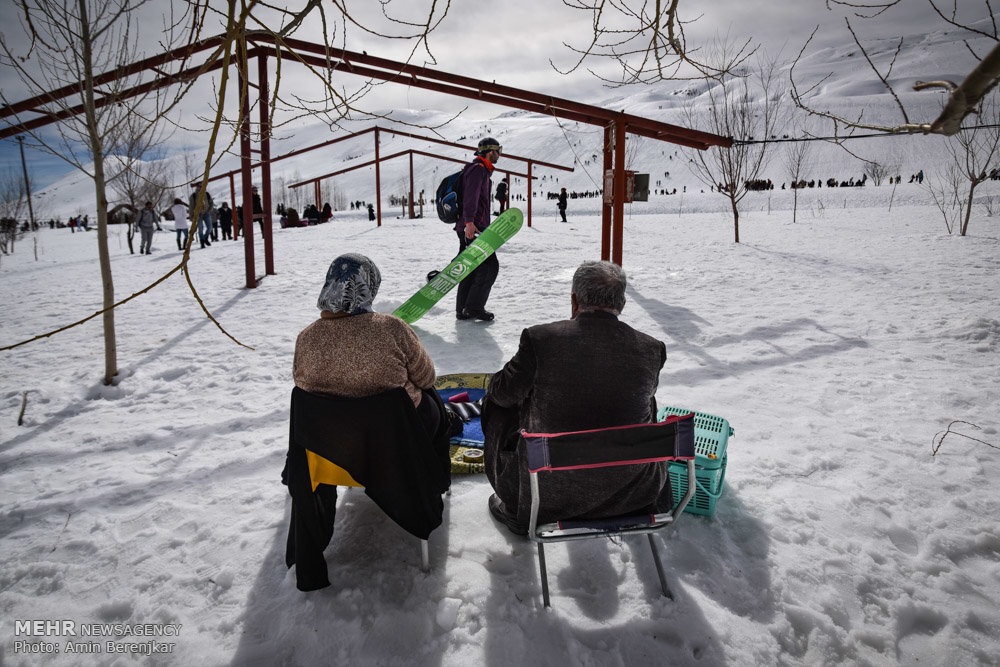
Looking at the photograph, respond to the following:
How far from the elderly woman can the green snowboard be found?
304cm

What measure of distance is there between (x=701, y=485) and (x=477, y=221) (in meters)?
3.93

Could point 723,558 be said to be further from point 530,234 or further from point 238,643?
point 530,234

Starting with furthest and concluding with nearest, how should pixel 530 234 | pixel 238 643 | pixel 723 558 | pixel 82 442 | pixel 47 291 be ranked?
pixel 530 234 < pixel 47 291 < pixel 82 442 < pixel 723 558 < pixel 238 643

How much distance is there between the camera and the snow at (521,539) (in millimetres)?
1916

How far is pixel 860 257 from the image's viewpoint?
30.2 feet

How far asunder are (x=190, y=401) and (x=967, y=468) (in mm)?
5078

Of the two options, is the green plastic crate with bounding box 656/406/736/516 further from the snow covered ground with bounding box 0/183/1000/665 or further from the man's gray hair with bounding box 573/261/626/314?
the man's gray hair with bounding box 573/261/626/314

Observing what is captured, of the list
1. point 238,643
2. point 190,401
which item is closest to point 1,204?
point 190,401

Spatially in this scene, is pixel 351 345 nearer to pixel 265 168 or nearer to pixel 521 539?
pixel 521 539

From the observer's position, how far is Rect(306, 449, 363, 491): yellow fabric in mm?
2021

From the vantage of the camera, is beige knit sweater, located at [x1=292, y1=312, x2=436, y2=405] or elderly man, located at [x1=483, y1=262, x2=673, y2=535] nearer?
elderly man, located at [x1=483, y1=262, x2=673, y2=535]

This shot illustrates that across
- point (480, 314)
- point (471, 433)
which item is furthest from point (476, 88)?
point (471, 433)

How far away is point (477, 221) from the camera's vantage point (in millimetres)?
5656

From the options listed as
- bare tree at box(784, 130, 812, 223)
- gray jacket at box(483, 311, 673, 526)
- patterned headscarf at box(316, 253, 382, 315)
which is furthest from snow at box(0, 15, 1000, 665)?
bare tree at box(784, 130, 812, 223)
